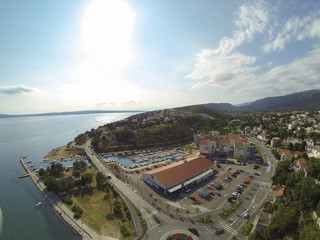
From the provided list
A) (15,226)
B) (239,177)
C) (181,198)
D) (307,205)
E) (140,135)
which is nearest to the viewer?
(307,205)

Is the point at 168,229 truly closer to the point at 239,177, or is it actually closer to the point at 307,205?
the point at 307,205

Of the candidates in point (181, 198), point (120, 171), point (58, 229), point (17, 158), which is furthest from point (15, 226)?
point (17, 158)

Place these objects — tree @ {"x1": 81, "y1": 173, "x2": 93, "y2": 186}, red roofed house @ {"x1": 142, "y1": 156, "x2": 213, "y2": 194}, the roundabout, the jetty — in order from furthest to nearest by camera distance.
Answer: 1. tree @ {"x1": 81, "y1": 173, "x2": 93, "y2": 186}
2. red roofed house @ {"x1": 142, "y1": 156, "x2": 213, "y2": 194}
3. the jetty
4. the roundabout

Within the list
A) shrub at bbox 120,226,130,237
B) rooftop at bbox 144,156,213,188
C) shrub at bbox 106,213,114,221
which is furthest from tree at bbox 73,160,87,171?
shrub at bbox 120,226,130,237

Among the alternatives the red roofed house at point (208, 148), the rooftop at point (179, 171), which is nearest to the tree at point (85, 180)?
the rooftop at point (179, 171)

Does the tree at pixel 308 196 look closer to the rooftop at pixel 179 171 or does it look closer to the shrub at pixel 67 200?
the rooftop at pixel 179 171

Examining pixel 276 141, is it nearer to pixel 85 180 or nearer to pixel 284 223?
pixel 284 223

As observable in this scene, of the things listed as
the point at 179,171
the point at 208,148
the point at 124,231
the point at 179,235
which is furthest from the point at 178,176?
the point at 208,148

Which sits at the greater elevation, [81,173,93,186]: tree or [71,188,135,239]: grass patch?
[81,173,93,186]: tree

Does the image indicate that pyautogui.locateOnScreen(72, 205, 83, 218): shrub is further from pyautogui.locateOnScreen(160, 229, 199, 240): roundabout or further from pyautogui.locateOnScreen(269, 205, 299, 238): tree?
pyautogui.locateOnScreen(269, 205, 299, 238): tree
